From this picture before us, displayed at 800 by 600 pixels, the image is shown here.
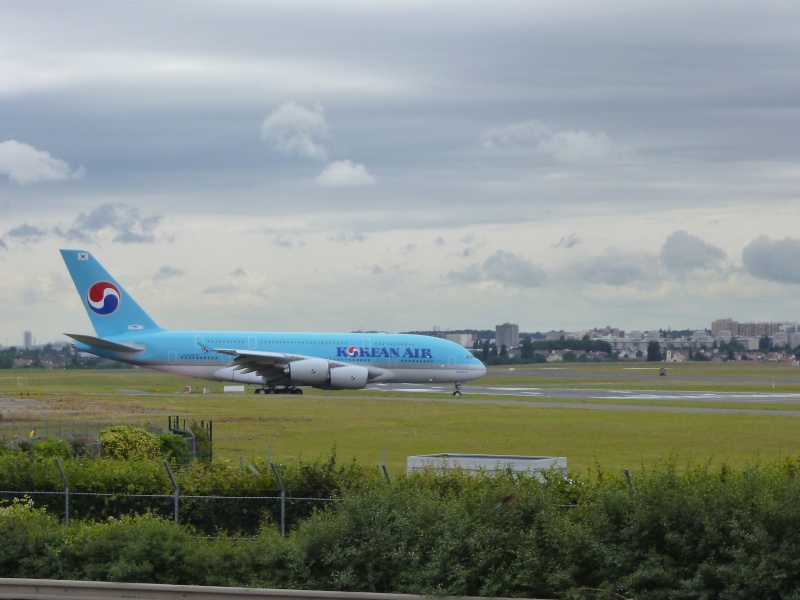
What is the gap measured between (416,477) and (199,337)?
179 ft

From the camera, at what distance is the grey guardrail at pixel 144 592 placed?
1368 centimetres

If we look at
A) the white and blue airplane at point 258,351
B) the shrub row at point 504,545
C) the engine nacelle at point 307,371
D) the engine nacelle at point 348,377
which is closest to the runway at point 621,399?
the white and blue airplane at point 258,351

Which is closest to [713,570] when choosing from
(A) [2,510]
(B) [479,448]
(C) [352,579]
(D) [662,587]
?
(D) [662,587]

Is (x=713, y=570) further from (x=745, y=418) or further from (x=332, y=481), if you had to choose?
(x=745, y=418)

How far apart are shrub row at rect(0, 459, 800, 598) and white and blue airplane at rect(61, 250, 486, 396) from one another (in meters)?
51.2

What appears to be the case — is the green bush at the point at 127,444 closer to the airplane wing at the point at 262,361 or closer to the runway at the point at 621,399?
the runway at the point at 621,399

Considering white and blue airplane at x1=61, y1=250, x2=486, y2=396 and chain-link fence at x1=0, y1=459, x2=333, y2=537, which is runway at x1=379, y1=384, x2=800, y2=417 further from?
chain-link fence at x1=0, y1=459, x2=333, y2=537

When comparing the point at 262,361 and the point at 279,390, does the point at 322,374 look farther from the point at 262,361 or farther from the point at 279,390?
the point at 279,390

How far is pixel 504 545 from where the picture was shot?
14398mm

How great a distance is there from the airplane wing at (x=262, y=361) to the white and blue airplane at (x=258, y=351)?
0.06m

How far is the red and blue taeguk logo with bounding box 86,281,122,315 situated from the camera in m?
70.8

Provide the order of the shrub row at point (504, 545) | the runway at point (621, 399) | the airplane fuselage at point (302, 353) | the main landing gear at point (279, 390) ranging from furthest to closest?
1. the main landing gear at point (279, 390)
2. the airplane fuselage at point (302, 353)
3. the runway at point (621, 399)
4. the shrub row at point (504, 545)

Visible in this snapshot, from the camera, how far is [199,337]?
2776 inches

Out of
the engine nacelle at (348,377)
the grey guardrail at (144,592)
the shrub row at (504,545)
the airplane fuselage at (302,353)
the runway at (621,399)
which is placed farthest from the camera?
the airplane fuselage at (302,353)
